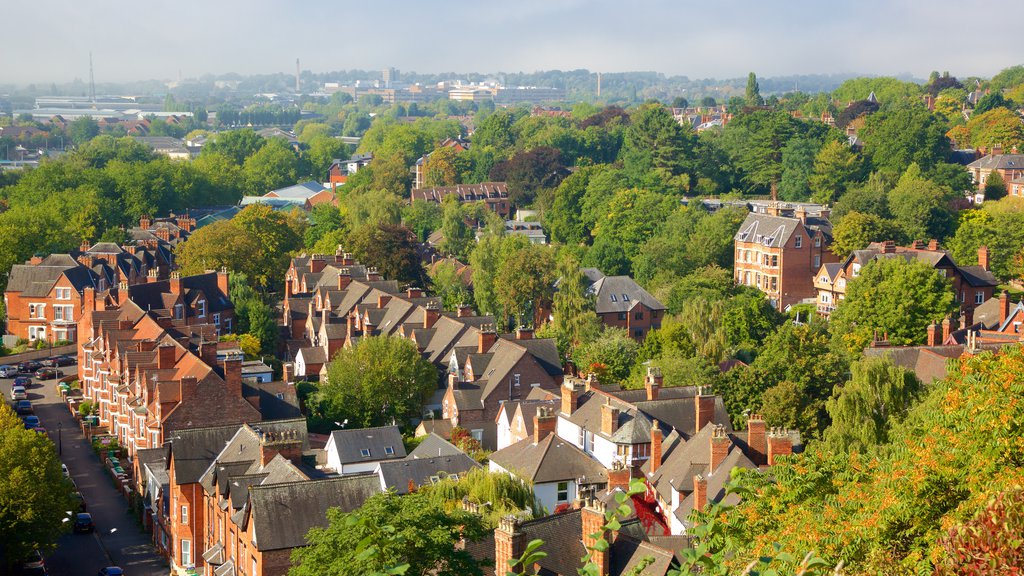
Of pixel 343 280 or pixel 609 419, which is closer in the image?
pixel 609 419

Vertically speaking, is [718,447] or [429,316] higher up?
[718,447]

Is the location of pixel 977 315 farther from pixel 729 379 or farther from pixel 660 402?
pixel 660 402

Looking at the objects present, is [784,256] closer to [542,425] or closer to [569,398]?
[569,398]

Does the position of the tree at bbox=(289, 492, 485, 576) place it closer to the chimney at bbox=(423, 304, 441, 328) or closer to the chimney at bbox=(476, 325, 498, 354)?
the chimney at bbox=(476, 325, 498, 354)

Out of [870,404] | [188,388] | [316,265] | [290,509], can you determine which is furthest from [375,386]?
[316,265]

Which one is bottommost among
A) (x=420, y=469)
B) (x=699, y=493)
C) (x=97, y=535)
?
(x=97, y=535)

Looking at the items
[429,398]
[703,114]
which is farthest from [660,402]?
[703,114]
